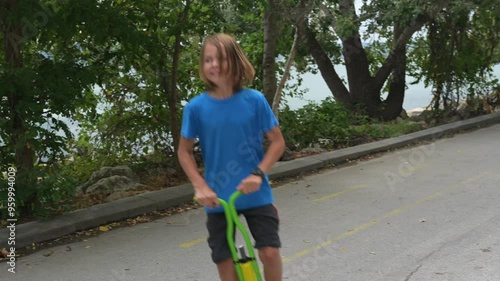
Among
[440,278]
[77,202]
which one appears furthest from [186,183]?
[440,278]

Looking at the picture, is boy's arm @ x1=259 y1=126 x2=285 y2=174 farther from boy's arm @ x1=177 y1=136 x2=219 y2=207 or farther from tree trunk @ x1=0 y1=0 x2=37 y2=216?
tree trunk @ x1=0 y1=0 x2=37 y2=216

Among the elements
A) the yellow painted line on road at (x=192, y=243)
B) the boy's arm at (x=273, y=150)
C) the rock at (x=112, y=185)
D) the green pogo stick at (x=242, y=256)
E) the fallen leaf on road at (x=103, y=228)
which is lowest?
the yellow painted line on road at (x=192, y=243)

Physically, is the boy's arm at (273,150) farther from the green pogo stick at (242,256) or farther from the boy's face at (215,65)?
the boy's face at (215,65)

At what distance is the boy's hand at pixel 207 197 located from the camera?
2904 mm

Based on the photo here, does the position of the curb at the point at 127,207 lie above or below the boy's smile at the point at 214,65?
below

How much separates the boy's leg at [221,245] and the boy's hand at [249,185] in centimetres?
27

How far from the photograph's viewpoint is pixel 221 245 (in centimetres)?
310

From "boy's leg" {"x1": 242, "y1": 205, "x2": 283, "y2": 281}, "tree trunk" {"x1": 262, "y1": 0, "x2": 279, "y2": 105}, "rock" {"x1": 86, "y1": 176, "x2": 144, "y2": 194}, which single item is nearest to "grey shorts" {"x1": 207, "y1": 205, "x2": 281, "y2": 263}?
"boy's leg" {"x1": 242, "y1": 205, "x2": 283, "y2": 281}

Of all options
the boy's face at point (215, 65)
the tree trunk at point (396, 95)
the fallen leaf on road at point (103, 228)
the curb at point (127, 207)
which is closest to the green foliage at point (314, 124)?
the curb at point (127, 207)

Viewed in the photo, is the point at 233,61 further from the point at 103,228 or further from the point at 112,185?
the point at 112,185

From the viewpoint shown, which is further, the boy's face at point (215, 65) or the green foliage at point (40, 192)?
the green foliage at point (40, 192)

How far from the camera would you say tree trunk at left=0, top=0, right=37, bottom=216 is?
6.09 metres

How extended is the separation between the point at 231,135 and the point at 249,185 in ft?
0.96

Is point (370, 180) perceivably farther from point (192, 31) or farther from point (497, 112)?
point (497, 112)
